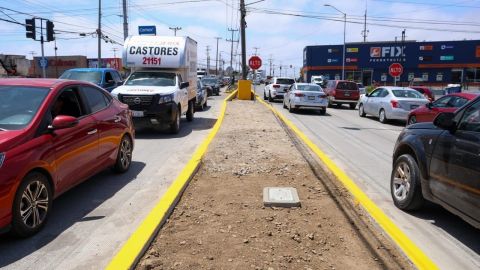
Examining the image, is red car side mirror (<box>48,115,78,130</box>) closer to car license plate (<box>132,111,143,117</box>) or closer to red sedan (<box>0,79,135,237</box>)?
red sedan (<box>0,79,135,237</box>)

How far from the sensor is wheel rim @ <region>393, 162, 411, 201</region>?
5.95 m

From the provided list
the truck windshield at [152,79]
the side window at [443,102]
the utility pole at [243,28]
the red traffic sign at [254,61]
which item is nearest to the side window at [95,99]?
the truck windshield at [152,79]

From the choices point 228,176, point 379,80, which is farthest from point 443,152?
point 379,80

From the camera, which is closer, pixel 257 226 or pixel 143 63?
pixel 257 226

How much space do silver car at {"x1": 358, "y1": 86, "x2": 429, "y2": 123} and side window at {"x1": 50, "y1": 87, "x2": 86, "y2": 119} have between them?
1415 cm

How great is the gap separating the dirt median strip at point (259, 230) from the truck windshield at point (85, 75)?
1066cm

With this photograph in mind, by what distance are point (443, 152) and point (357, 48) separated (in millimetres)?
74224

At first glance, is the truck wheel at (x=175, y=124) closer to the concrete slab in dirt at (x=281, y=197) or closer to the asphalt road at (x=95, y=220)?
the asphalt road at (x=95, y=220)

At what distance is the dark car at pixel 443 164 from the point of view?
4.52 meters

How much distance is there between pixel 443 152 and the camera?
16.8 ft

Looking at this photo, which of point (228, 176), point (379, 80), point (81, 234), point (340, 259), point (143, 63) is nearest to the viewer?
point (340, 259)

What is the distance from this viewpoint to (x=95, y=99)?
7.14 meters

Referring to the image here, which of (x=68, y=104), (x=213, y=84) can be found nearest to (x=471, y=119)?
(x=68, y=104)

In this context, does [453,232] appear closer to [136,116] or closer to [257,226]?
[257,226]
